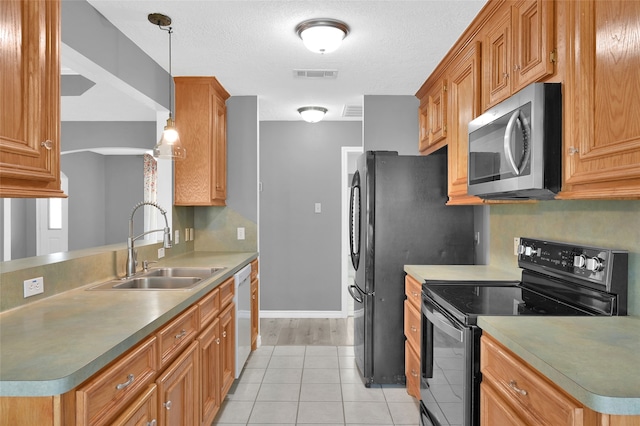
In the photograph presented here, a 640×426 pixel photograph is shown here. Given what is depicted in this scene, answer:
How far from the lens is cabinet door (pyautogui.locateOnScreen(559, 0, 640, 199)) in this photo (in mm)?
1236

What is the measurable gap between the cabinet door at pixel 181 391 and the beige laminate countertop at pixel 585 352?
49.2 inches

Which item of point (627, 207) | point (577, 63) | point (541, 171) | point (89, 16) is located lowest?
point (627, 207)

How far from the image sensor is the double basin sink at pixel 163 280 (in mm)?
2338

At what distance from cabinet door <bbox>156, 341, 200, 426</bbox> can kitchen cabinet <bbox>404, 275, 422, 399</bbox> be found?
132 centimetres

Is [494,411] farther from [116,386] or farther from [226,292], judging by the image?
[226,292]

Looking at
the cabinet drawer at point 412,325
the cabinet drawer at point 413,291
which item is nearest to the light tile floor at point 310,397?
the cabinet drawer at point 412,325

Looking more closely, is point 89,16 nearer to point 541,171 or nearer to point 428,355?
point 541,171

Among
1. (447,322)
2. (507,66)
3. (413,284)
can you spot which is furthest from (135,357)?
(507,66)

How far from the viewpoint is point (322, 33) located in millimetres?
2475

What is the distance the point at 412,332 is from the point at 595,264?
1310mm

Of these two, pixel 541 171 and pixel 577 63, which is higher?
pixel 577 63

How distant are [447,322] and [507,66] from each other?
124 cm

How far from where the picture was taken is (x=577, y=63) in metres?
1.48

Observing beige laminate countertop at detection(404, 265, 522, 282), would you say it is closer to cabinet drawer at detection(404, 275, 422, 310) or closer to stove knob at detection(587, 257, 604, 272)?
cabinet drawer at detection(404, 275, 422, 310)
